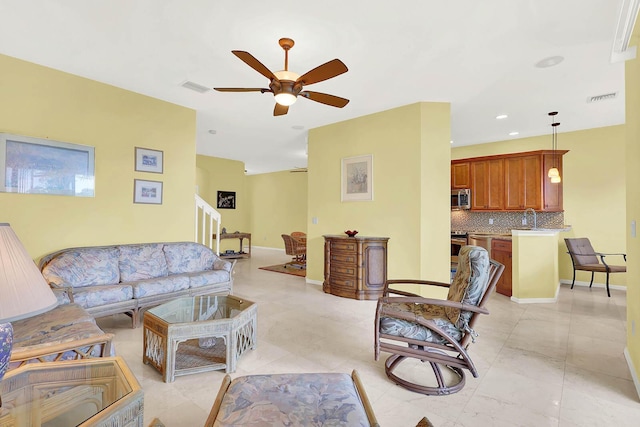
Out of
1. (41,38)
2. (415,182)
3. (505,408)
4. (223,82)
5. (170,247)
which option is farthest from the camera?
(415,182)

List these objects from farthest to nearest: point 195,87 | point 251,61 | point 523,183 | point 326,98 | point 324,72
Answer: point 523,183, point 195,87, point 326,98, point 324,72, point 251,61

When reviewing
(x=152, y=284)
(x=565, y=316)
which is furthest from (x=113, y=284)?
(x=565, y=316)

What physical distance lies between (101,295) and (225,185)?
636cm

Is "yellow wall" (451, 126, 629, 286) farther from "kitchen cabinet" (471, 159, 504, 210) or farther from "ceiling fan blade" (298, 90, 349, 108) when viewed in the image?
"ceiling fan blade" (298, 90, 349, 108)

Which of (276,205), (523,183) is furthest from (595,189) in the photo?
(276,205)

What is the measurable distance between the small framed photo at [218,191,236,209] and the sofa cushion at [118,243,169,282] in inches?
202

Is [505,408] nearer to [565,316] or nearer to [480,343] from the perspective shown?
[480,343]

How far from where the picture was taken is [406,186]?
452 cm

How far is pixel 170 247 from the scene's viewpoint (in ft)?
13.5

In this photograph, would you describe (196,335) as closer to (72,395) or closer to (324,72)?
(72,395)

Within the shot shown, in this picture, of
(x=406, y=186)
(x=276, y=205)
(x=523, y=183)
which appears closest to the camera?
(x=406, y=186)

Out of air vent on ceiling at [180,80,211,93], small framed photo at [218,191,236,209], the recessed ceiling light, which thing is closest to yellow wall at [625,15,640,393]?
the recessed ceiling light

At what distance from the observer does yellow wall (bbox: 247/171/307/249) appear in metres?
10.3

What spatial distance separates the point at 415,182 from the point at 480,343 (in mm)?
2286
